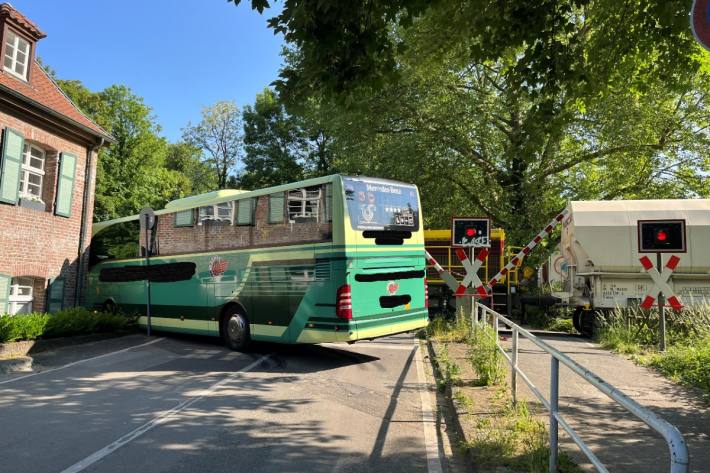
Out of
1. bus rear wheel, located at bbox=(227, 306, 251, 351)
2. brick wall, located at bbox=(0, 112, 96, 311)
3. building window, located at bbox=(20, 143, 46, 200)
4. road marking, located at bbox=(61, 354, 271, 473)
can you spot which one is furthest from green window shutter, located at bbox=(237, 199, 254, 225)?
building window, located at bbox=(20, 143, 46, 200)

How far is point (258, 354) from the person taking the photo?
10.5 meters

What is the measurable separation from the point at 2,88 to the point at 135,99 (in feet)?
88.6

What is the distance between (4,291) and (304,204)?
8.59 metres

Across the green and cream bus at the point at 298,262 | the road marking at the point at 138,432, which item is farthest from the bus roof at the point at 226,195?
the road marking at the point at 138,432

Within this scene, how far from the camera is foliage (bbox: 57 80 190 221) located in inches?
1342

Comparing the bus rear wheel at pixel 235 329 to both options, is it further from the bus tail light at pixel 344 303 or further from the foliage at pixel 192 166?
the foliage at pixel 192 166

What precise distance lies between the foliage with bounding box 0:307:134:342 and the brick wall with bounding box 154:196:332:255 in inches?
82.7

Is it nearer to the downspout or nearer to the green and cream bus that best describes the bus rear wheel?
the green and cream bus

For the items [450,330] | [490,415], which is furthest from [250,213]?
[490,415]

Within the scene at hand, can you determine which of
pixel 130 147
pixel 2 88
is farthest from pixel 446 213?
pixel 130 147

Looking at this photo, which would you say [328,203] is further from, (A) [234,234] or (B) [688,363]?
(B) [688,363]

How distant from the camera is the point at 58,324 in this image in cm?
1124

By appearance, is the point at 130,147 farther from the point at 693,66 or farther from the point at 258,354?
the point at 693,66

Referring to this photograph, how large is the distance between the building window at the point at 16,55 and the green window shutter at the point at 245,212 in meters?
7.98
